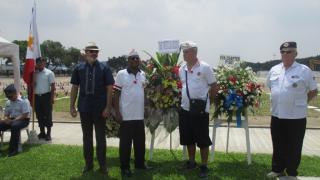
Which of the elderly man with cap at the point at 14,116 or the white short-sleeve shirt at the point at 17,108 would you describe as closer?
the elderly man with cap at the point at 14,116

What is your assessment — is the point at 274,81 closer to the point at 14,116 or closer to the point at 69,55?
the point at 14,116

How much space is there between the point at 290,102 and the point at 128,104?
2519mm

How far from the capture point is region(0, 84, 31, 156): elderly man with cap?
912 cm

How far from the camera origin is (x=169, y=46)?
27.8ft

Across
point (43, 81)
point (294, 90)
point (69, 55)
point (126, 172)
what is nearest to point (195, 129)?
point (126, 172)

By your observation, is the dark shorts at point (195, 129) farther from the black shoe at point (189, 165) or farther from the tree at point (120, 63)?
the tree at point (120, 63)

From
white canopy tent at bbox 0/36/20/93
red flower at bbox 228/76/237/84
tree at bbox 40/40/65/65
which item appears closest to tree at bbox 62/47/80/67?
tree at bbox 40/40/65/65

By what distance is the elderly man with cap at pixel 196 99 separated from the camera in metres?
7.18

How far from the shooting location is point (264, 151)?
9797mm

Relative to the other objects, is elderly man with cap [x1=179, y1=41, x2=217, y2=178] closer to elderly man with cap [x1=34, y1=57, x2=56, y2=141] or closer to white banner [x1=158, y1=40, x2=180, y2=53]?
white banner [x1=158, y1=40, x2=180, y2=53]

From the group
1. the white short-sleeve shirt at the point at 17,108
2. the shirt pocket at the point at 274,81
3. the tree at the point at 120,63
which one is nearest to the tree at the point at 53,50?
the tree at the point at 120,63

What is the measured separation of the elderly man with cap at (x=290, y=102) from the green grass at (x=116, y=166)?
0.68 m

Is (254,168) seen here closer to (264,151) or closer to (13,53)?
(264,151)

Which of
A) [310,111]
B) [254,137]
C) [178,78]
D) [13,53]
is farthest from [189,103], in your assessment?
[310,111]
